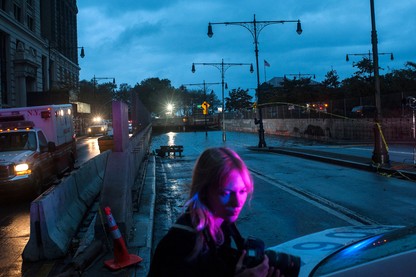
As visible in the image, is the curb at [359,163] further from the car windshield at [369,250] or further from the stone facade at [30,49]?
the stone facade at [30,49]

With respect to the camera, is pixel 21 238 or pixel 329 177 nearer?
pixel 21 238

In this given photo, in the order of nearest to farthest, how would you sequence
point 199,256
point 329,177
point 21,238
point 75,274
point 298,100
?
point 199,256
point 75,274
point 21,238
point 329,177
point 298,100

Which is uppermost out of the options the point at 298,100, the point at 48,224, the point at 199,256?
the point at 298,100

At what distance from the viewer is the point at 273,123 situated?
47.6 meters

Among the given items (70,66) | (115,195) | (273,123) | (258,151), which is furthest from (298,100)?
(115,195)

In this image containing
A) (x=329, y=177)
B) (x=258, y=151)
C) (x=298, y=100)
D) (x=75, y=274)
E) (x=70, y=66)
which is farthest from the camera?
(x=70, y=66)

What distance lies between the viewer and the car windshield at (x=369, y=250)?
2199 mm

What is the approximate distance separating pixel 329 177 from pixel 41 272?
32.2 ft

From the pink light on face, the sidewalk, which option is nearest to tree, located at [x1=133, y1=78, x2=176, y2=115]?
the sidewalk

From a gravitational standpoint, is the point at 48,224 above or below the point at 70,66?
below

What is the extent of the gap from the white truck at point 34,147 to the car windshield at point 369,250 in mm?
10265

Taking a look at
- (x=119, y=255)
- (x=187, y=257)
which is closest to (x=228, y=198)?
(x=187, y=257)

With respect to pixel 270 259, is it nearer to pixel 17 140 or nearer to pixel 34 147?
pixel 34 147

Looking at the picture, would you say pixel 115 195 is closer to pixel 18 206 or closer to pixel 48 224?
pixel 48 224
